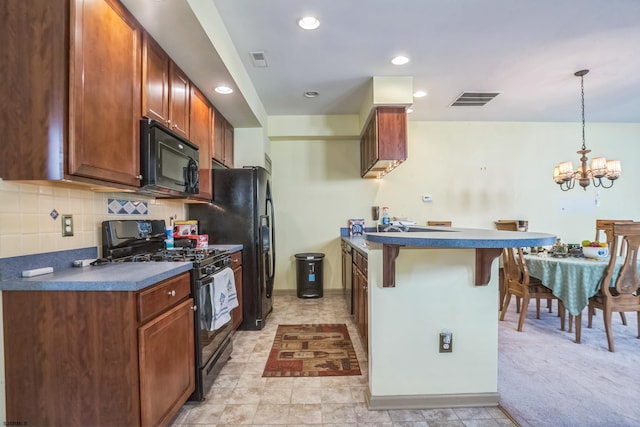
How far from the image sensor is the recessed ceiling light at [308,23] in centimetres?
226

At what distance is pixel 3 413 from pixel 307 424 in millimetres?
1412

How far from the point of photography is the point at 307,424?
5.67 ft

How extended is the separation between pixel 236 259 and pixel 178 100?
148 centimetres

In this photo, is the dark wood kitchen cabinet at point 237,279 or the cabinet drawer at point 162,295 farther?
the dark wood kitchen cabinet at point 237,279

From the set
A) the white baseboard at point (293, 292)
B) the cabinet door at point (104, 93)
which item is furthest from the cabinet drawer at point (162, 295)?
the white baseboard at point (293, 292)

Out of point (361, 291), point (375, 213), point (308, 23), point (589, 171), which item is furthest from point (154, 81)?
point (589, 171)

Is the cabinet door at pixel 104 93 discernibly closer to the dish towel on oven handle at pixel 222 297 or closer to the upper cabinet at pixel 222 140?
the dish towel on oven handle at pixel 222 297

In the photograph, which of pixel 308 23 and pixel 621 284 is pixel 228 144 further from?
pixel 621 284

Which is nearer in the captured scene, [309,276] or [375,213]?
[309,276]

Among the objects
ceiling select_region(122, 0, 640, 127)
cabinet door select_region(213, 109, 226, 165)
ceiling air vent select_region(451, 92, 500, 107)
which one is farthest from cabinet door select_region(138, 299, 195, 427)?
ceiling air vent select_region(451, 92, 500, 107)

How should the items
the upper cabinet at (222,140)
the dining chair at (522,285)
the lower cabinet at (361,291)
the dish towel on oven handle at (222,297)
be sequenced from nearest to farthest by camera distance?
the dish towel on oven handle at (222,297)
the lower cabinet at (361,291)
the dining chair at (522,285)
the upper cabinet at (222,140)

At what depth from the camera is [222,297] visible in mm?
2215

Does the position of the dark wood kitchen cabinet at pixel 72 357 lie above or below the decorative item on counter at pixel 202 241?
below

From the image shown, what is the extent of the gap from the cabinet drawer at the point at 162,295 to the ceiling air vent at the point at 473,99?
3609 millimetres
